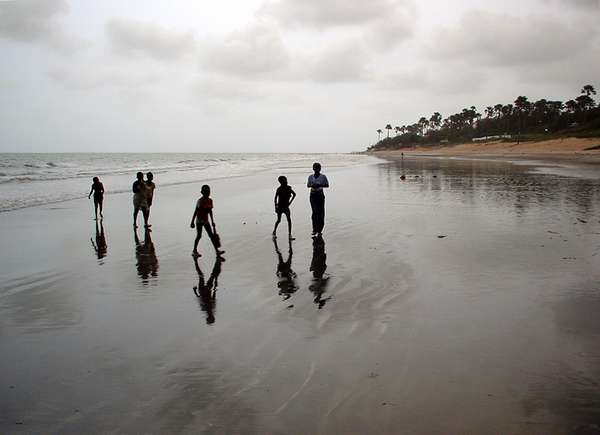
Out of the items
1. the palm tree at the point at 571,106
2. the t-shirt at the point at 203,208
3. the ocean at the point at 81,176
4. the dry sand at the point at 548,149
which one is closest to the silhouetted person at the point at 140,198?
the t-shirt at the point at 203,208

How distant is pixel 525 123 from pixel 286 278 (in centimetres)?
12294

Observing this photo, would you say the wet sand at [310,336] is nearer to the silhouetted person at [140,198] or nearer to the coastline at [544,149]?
the silhouetted person at [140,198]

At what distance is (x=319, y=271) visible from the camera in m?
7.95

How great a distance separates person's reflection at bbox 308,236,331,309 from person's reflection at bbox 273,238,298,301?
13.3 inches

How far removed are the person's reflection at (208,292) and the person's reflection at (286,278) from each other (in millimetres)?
1065


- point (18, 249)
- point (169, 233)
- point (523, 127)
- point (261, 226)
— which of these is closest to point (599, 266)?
point (261, 226)

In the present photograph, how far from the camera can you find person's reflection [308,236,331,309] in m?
6.47

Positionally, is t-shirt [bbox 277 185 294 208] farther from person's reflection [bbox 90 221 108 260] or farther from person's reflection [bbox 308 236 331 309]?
person's reflection [bbox 90 221 108 260]

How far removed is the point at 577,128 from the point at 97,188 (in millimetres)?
91923

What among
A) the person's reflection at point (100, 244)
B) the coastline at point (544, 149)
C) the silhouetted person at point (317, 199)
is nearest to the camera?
the person's reflection at point (100, 244)

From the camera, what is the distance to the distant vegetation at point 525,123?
88.7 m

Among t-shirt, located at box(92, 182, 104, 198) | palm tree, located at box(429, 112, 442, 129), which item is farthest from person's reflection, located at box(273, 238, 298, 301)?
palm tree, located at box(429, 112, 442, 129)

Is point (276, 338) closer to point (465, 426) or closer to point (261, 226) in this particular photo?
point (465, 426)

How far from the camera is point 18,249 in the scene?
1063cm
